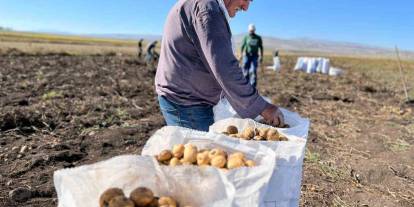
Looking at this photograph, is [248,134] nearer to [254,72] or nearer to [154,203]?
[154,203]

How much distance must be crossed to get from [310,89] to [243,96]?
11.9 metres

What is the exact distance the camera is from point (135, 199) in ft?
5.92

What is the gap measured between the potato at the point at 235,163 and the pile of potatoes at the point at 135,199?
0.30 meters

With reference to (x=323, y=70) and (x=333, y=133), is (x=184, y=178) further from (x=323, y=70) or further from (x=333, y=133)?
(x=323, y=70)

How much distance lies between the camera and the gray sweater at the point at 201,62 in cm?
245

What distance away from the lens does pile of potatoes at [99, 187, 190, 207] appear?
5.81 ft

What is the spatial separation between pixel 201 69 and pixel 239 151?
0.69 meters

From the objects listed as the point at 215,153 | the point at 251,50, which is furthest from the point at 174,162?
the point at 251,50

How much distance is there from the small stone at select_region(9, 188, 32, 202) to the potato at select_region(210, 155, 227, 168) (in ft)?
8.74

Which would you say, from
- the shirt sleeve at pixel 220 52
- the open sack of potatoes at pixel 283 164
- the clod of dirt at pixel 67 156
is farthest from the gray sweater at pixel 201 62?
the clod of dirt at pixel 67 156

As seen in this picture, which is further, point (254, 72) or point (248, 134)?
point (254, 72)

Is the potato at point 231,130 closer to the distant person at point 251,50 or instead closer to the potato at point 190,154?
the potato at point 190,154

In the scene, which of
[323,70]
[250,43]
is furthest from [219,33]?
[323,70]

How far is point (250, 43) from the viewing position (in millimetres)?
11953
